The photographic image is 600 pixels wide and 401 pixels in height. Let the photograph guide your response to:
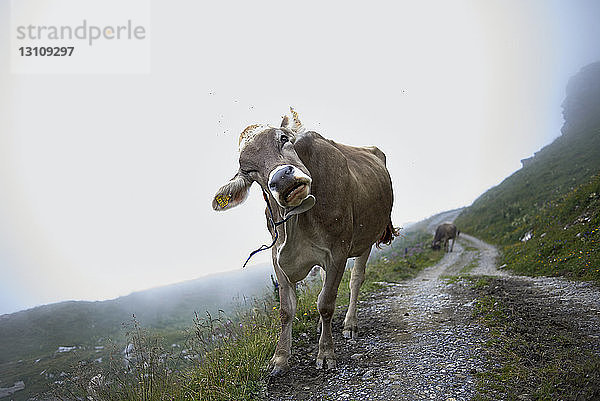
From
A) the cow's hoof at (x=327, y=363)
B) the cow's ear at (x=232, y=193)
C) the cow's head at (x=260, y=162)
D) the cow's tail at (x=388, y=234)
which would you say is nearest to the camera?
the cow's head at (x=260, y=162)

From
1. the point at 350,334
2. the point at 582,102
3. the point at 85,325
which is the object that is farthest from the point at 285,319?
the point at 582,102

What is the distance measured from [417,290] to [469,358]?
190 inches

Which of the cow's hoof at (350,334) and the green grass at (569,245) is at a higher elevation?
the green grass at (569,245)

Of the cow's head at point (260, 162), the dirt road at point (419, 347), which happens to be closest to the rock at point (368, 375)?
the dirt road at point (419, 347)

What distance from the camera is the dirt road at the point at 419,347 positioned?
13.5 ft

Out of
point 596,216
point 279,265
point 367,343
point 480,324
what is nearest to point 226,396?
point 279,265

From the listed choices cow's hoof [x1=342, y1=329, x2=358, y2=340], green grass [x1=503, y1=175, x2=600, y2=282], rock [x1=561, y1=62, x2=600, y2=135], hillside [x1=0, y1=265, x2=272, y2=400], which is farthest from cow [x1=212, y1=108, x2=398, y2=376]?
rock [x1=561, y1=62, x2=600, y2=135]

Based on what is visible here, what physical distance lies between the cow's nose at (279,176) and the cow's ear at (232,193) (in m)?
0.65

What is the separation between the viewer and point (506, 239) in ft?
68.9

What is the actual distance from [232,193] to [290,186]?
869 millimetres

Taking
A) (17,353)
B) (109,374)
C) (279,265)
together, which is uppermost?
(279,265)

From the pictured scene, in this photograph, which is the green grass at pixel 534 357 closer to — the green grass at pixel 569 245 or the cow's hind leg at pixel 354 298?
the cow's hind leg at pixel 354 298

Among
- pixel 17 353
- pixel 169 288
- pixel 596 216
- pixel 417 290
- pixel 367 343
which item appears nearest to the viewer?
pixel 367 343

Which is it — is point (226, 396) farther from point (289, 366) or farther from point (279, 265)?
point (279, 265)
